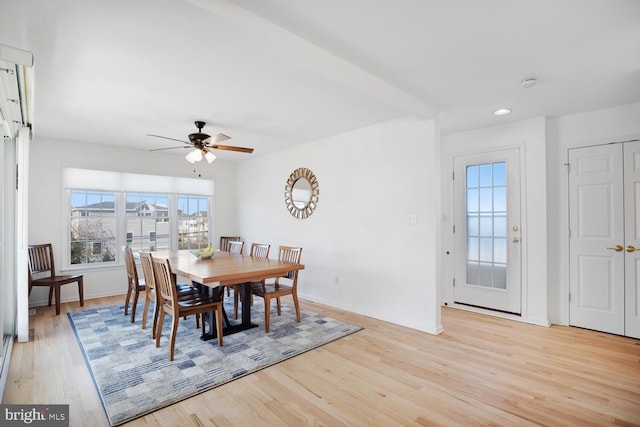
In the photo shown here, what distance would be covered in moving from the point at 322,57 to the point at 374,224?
2.33 m

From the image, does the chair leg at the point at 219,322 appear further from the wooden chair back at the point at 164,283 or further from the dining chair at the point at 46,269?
the dining chair at the point at 46,269

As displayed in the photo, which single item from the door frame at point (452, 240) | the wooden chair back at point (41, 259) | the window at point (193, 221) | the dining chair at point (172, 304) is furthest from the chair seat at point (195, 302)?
the door frame at point (452, 240)

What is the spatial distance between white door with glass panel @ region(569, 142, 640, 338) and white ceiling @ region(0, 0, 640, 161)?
600mm

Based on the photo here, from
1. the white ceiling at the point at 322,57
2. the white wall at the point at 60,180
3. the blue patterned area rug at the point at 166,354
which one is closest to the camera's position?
the white ceiling at the point at 322,57

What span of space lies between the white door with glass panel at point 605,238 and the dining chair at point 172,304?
3883mm

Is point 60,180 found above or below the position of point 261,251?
above

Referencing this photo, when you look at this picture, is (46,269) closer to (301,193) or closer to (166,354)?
(166,354)

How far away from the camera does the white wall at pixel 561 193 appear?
3.50 meters

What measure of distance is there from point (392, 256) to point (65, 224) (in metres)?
4.81

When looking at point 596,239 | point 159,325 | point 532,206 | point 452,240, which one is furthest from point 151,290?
point 596,239

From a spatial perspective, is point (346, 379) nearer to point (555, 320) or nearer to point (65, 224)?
point (555, 320)

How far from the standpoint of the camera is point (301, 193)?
5.09m

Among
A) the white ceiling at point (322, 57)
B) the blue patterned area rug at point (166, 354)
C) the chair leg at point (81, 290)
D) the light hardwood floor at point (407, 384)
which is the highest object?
the white ceiling at point (322, 57)

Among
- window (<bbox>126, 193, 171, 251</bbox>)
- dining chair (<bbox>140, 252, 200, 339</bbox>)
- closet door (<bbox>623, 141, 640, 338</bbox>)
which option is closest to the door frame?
closet door (<bbox>623, 141, 640, 338</bbox>)
